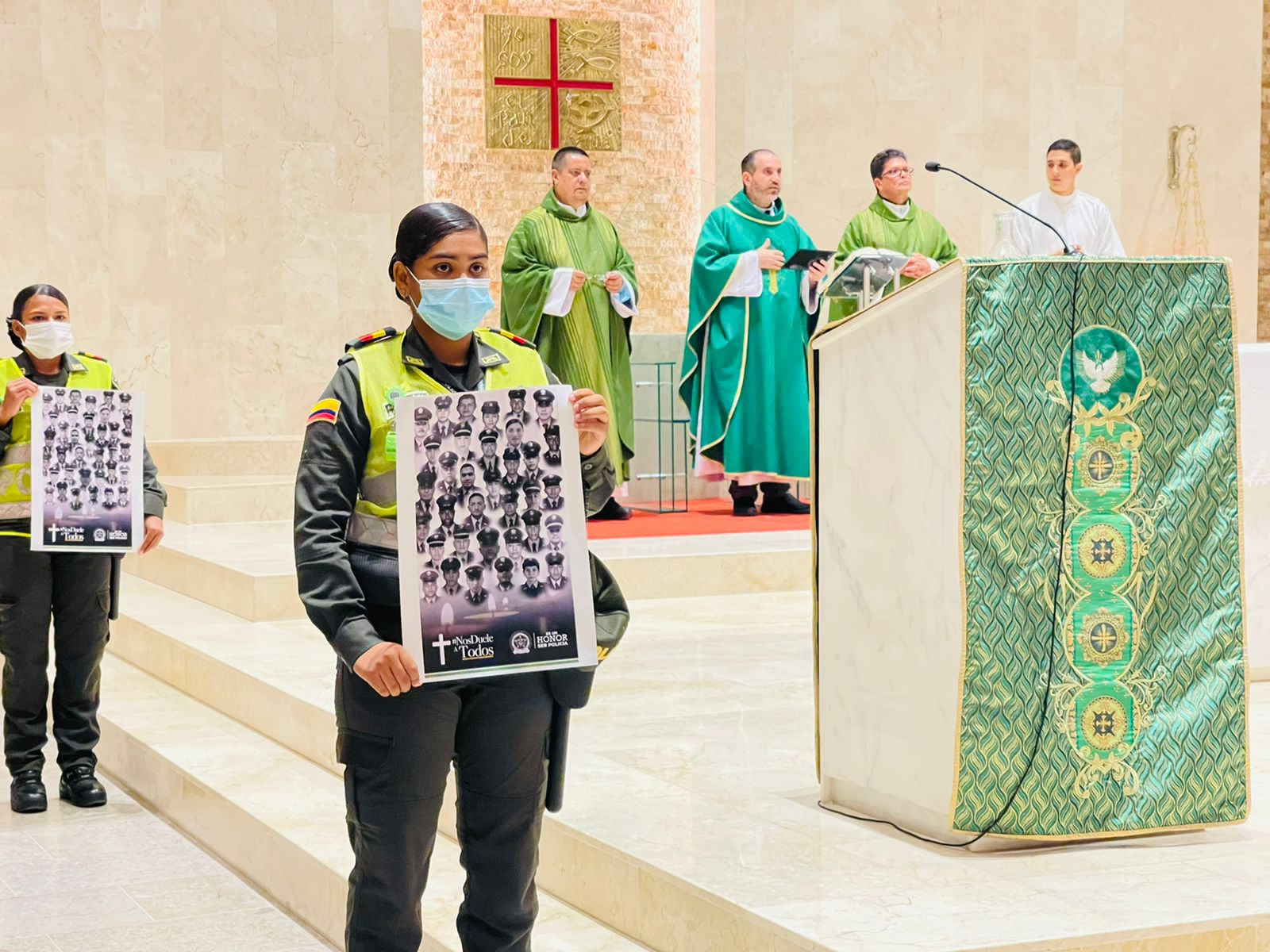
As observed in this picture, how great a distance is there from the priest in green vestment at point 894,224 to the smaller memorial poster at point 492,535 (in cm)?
659

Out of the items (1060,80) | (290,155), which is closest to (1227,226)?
(1060,80)

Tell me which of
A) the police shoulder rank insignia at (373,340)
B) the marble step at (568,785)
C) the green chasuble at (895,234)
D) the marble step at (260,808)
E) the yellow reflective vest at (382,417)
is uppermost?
the green chasuble at (895,234)

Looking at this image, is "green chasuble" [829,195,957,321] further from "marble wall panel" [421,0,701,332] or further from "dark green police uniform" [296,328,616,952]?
"dark green police uniform" [296,328,616,952]

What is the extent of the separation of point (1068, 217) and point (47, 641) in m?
6.71

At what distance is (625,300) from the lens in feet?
30.4

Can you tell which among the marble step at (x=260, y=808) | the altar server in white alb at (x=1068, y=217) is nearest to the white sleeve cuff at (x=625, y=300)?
the altar server in white alb at (x=1068, y=217)

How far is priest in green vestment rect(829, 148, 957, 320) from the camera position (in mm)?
9289

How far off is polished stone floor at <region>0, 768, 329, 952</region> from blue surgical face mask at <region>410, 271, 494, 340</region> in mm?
2150

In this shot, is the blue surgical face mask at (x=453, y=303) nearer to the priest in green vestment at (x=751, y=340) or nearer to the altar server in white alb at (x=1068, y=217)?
the priest in green vestment at (x=751, y=340)

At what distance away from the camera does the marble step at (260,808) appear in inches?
152

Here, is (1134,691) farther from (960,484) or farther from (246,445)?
(246,445)

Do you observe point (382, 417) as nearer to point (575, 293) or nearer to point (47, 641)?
point (47, 641)

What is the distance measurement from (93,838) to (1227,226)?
10.8 metres

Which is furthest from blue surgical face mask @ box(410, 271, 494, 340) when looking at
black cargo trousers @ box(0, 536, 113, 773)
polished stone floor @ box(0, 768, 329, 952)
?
black cargo trousers @ box(0, 536, 113, 773)
